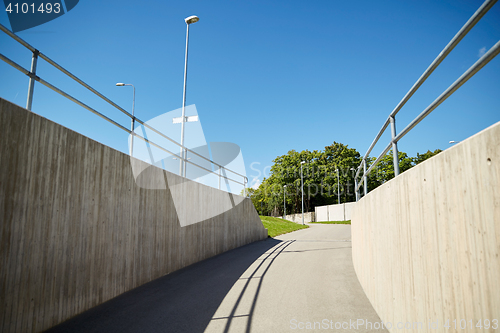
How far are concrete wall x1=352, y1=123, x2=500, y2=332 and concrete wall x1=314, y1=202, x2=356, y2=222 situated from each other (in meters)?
36.1

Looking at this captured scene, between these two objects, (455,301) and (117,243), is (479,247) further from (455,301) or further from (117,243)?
(117,243)

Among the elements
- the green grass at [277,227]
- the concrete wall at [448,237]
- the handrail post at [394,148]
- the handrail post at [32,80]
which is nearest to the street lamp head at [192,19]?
the handrail post at [32,80]

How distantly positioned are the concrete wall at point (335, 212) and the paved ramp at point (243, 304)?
3200 centimetres

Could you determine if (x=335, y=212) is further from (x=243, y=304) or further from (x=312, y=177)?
(x=243, y=304)

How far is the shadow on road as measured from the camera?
4688 mm

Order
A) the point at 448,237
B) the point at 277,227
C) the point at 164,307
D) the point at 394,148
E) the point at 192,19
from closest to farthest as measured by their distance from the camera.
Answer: the point at 448,237
the point at 394,148
the point at 164,307
the point at 192,19
the point at 277,227

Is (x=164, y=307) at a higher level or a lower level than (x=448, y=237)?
lower

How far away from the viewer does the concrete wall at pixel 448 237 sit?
177cm

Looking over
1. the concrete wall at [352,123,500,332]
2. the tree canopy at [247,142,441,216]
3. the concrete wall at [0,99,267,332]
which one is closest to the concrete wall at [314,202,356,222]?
the tree canopy at [247,142,441,216]

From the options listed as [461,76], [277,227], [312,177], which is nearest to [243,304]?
[461,76]

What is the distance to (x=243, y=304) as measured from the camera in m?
5.75

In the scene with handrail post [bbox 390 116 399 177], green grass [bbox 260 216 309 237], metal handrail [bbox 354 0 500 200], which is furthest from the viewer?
green grass [bbox 260 216 309 237]

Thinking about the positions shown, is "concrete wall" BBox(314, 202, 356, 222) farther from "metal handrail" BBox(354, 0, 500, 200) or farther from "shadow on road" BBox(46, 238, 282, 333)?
"metal handrail" BBox(354, 0, 500, 200)

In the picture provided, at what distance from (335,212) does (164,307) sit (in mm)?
38724
